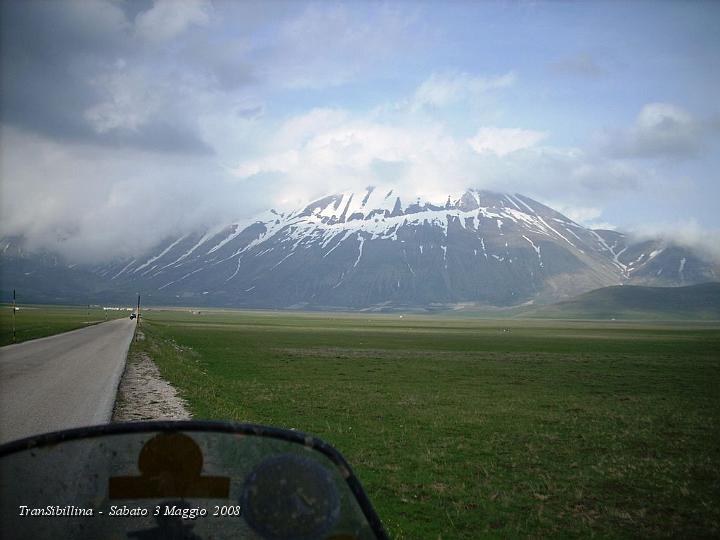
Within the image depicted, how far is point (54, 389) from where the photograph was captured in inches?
786

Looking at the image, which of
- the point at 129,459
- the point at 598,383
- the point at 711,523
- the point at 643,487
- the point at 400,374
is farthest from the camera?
the point at 400,374

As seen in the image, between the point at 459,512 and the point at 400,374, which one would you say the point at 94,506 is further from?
the point at 400,374

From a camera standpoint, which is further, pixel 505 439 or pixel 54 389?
pixel 54 389

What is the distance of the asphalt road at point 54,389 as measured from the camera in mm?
14078

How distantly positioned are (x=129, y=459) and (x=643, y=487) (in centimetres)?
1354

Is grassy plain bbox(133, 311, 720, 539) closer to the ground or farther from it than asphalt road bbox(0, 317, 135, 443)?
closer to the ground

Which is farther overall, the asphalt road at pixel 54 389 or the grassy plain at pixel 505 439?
the asphalt road at pixel 54 389

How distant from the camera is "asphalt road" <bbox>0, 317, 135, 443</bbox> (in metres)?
14.1

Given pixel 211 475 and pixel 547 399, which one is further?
pixel 547 399

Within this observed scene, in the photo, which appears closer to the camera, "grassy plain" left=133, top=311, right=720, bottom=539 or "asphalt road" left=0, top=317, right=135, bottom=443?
"grassy plain" left=133, top=311, right=720, bottom=539

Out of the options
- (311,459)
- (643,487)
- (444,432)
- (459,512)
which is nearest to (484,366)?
(444,432)

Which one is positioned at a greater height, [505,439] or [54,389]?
[54,389]

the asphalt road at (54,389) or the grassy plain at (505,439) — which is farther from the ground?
the asphalt road at (54,389)

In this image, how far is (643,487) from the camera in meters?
13.0
